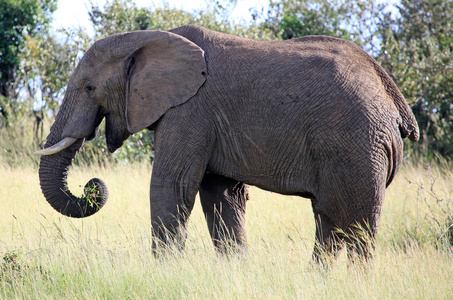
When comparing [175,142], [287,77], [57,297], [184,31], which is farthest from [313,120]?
[57,297]

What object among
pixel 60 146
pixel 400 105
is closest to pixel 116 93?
pixel 60 146

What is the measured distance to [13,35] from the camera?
1487 centimetres

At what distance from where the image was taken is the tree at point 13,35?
1453 cm

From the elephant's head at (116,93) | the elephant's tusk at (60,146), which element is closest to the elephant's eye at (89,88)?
the elephant's head at (116,93)

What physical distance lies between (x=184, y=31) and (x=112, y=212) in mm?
3289

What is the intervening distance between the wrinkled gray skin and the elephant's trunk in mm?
11

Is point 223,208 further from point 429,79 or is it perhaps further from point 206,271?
point 429,79

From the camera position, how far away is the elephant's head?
18.2 feet

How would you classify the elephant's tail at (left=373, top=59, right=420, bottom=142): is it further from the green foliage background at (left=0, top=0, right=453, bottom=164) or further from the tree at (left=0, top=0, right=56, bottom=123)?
the tree at (left=0, top=0, right=56, bottom=123)

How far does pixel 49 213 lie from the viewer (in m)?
8.16

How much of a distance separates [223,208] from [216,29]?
28.2 ft

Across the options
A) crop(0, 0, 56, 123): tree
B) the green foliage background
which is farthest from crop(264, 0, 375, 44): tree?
crop(0, 0, 56, 123): tree

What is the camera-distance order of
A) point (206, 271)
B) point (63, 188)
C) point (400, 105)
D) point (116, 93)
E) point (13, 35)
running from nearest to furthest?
1. point (206, 271)
2. point (400, 105)
3. point (116, 93)
4. point (63, 188)
5. point (13, 35)

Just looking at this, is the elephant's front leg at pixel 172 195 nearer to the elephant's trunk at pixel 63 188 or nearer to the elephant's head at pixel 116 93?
the elephant's head at pixel 116 93
